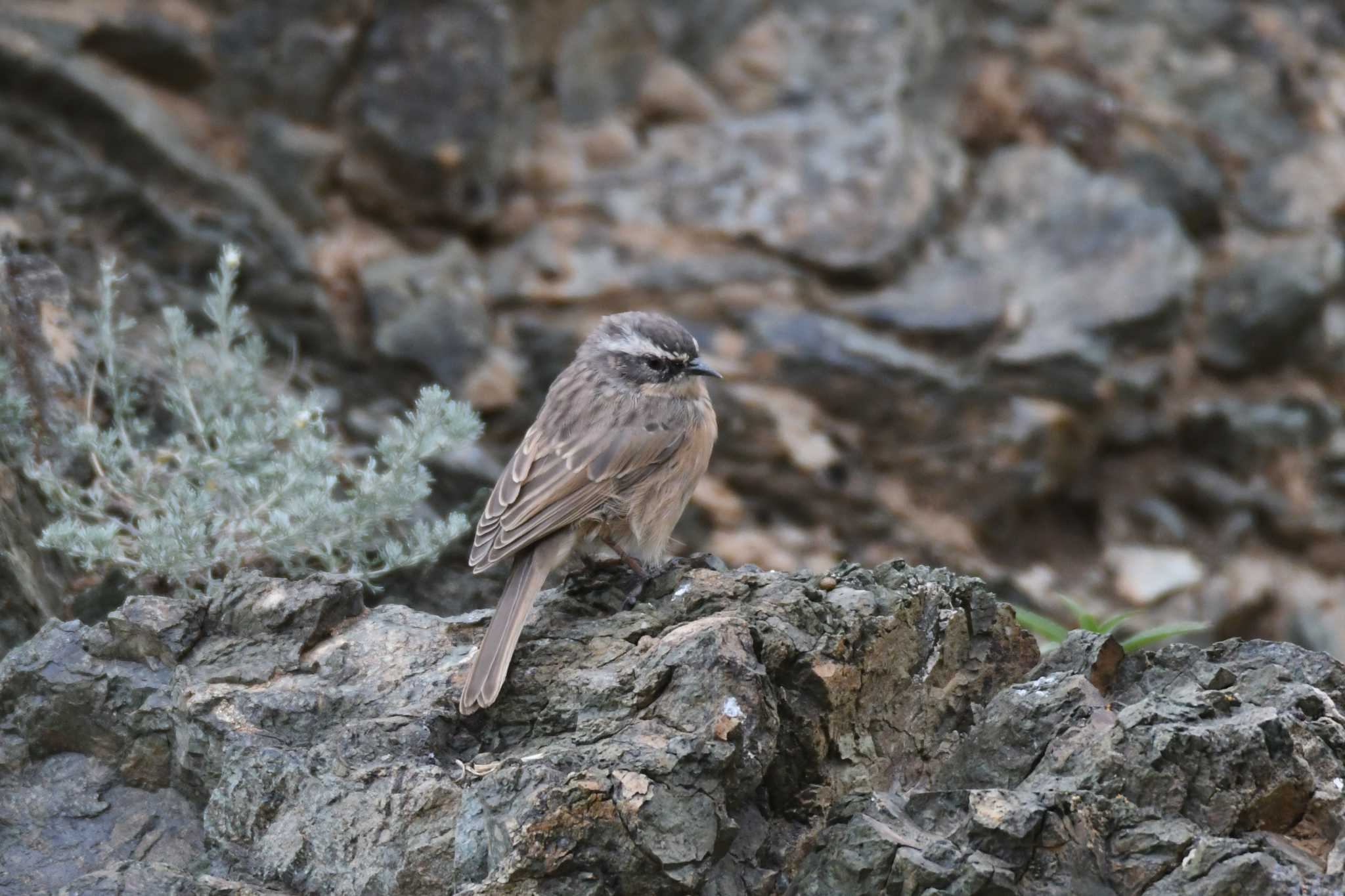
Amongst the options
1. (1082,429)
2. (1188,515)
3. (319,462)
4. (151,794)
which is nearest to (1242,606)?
(1188,515)

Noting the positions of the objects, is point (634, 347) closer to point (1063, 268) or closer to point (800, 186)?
point (800, 186)

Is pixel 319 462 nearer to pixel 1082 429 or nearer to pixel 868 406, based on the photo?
pixel 868 406

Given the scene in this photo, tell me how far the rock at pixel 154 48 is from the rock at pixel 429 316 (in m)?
1.86

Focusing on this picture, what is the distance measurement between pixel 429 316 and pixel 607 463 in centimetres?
431

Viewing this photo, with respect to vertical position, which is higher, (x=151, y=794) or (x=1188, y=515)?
(x=151, y=794)

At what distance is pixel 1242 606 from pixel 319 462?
7643 mm

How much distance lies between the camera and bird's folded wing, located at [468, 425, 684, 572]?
226 inches

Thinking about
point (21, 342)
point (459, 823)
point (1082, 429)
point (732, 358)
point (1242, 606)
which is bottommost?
point (1242, 606)

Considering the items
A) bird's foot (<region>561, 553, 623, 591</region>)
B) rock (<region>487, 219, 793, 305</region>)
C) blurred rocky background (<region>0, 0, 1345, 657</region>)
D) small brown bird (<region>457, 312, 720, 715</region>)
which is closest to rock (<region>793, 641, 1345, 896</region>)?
small brown bird (<region>457, 312, 720, 715</region>)

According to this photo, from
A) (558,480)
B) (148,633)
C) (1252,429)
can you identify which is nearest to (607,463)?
(558,480)

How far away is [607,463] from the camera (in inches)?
242

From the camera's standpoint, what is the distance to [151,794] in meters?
4.96

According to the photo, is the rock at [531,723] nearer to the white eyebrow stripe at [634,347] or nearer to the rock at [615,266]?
the white eyebrow stripe at [634,347]

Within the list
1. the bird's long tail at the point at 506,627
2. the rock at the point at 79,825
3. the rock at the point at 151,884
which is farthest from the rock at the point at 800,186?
the rock at the point at 151,884
